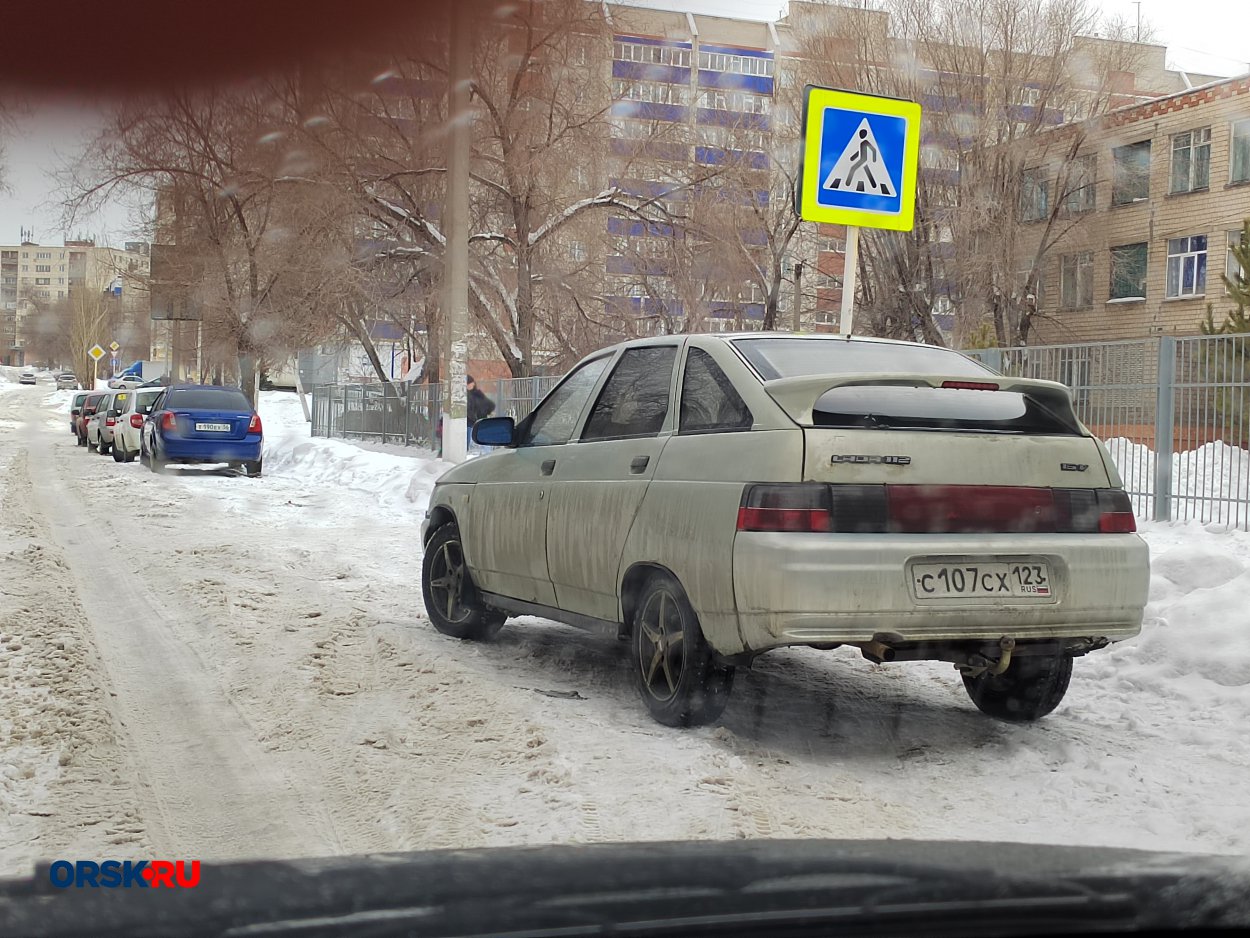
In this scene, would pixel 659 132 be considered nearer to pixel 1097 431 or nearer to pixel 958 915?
pixel 1097 431

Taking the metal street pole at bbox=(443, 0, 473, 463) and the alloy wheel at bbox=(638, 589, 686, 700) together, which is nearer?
the alloy wheel at bbox=(638, 589, 686, 700)

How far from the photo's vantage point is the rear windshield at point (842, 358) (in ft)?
17.0

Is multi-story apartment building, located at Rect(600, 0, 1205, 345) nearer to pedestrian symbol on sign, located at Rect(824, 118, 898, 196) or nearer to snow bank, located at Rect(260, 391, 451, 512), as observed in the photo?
snow bank, located at Rect(260, 391, 451, 512)

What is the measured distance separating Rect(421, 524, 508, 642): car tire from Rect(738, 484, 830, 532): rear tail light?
2.76m

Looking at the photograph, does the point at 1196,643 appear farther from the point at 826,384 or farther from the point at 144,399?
the point at 144,399

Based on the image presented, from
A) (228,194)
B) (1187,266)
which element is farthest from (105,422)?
(1187,266)

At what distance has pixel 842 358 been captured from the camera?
212 inches

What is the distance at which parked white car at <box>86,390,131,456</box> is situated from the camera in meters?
27.6

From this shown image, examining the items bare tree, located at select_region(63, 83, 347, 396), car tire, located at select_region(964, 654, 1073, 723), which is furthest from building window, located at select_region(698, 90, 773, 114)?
car tire, located at select_region(964, 654, 1073, 723)

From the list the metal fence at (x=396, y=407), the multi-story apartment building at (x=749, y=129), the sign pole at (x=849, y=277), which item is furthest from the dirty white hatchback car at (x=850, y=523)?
the multi-story apartment building at (x=749, y=129)

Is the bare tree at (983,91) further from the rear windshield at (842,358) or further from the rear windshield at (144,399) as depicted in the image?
the rear windshield at (842,358)

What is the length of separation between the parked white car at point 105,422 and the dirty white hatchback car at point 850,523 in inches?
928

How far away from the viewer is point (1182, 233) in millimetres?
34438

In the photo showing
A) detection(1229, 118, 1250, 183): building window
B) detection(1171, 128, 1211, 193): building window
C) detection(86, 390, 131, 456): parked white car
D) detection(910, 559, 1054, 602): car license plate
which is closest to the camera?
detection(910, 559, 1054, 602): car license plate
